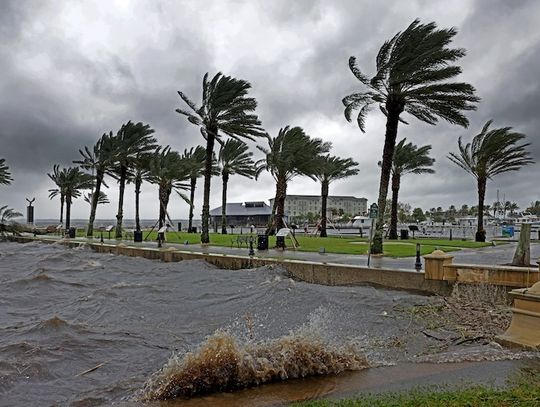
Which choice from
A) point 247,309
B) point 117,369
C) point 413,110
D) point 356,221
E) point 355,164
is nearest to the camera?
point 117,369

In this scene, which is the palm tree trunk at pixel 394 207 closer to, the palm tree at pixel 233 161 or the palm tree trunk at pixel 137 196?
the palm tree at pixel 233 161

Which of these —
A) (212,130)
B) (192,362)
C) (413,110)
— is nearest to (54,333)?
(192,362)

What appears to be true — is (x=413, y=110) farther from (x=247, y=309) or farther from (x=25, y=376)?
(x=25, y=376)

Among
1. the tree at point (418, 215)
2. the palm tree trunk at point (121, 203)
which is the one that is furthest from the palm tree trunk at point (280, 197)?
the tree at point (418, 215)

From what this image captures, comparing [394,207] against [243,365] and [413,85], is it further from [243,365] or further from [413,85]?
[243,365]

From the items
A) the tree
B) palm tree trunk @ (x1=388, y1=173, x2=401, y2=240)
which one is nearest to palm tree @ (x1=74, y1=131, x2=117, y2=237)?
palm tree trunk @ (x1=388, y1=173, x2=401, y2=240)

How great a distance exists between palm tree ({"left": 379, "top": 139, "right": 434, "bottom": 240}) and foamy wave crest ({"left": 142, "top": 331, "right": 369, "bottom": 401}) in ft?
110

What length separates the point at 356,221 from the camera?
67.6 meters

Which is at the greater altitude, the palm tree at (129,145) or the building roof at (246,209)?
the palm tree at (129,145)

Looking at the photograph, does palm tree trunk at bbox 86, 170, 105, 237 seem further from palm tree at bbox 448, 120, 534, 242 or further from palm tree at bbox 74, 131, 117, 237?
palm tree at bbox 448, 120, 534, 242

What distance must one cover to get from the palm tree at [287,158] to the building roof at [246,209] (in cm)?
5210

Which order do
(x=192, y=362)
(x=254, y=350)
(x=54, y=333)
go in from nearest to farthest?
(x=192, y=362)
(x=254, y=350)
(x=54, y=333)

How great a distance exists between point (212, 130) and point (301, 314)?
22.9 m

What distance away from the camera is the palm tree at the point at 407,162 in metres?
39.8
